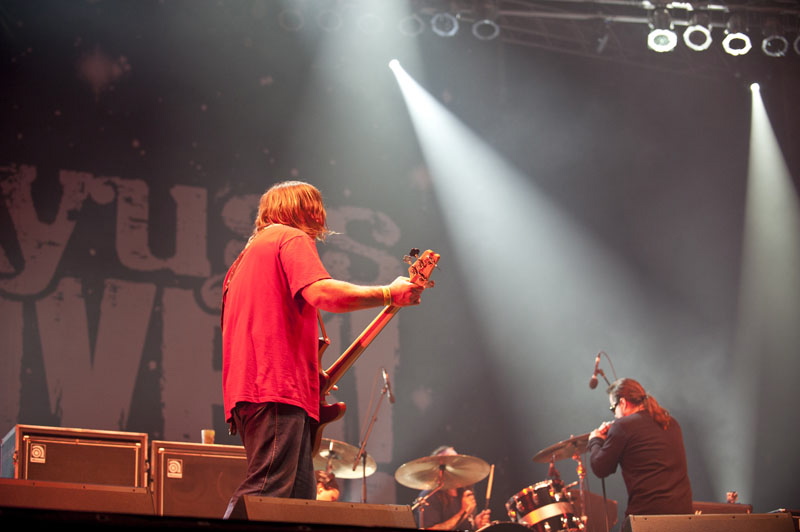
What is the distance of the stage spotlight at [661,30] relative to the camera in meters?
8.66

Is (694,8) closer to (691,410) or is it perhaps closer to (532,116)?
(532,116)

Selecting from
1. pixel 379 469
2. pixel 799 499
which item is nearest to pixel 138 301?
pixel 379 469

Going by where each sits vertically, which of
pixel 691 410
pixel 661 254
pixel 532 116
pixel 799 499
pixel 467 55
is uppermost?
pixel 467 55

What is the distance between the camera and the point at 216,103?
8547mm

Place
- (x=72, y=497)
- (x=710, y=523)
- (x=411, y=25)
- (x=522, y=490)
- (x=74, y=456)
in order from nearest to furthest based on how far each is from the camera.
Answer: (x=72, y=497) < (x=710, y=523) < (x=74, y=456) < (x=522, y=490) < (x=411, y=25)

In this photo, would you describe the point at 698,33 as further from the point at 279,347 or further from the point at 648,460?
the point at 279,347

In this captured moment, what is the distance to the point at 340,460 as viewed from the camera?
23.1 ft

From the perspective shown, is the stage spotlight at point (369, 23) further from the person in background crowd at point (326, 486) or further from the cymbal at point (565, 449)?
the cymbal at point (565, 449)

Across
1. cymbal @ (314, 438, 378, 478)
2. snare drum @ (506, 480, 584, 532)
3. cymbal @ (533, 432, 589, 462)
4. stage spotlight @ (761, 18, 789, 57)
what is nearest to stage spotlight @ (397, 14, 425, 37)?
stage spotlight @ (761, 18, 789, 57)

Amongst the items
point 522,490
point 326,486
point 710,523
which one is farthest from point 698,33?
point 710,523

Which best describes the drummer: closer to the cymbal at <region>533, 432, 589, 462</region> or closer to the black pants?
Answer: the cymbal at <region>533, 432, 589, 462</region>

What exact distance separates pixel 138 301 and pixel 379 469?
2.69m

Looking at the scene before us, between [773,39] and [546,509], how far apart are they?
18.0 ft

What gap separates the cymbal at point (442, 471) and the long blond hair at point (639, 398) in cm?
157
